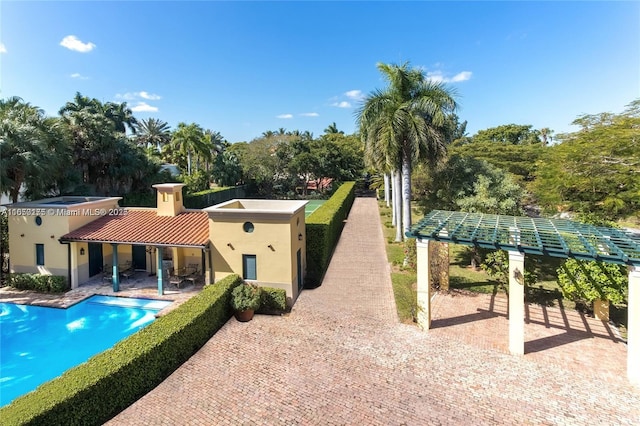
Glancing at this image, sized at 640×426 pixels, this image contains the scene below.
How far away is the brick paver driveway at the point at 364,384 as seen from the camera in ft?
24.8

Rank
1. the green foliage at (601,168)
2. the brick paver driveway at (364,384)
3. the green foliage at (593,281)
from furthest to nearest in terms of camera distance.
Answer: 1. the green foliage at (601,168)
2. the green foliage at (593,281)
3. the brick paver driveway at (364,384)

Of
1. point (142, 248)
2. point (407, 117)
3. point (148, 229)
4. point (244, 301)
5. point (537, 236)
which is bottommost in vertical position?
point (244, 301)

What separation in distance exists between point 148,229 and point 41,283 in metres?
5.87

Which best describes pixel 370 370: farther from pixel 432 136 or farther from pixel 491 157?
pixel 491 157

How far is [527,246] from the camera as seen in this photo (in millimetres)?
10047

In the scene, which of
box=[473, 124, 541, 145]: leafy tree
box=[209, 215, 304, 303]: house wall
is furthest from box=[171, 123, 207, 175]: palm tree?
box=[473, 124, 541, 145]: leafy tree

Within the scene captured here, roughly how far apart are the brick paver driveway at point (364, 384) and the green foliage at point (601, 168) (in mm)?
10989

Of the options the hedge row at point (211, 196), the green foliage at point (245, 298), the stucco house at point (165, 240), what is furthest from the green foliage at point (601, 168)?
the hedge row at point (211, 196)

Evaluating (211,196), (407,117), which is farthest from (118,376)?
(211,196)

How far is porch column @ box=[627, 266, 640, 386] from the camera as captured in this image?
879 cm

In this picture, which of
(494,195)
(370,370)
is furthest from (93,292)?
(494,195)

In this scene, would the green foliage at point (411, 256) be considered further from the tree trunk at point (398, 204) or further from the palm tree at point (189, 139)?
the palm tree at point (189, 139)

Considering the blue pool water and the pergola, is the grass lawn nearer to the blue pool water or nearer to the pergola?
the pergola

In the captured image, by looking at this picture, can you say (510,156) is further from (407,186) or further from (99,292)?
(99,292)
